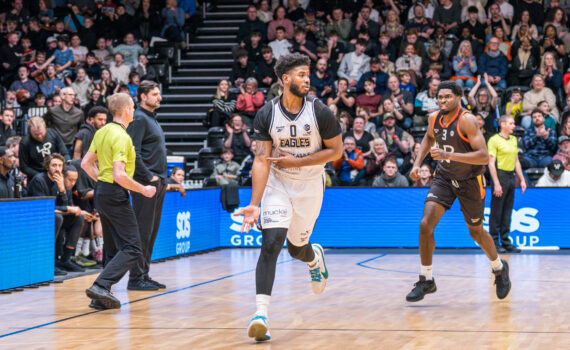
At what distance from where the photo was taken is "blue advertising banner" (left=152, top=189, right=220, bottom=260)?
1217 centimetres

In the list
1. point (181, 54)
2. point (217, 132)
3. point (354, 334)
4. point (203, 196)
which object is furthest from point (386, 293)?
point (181, 54)

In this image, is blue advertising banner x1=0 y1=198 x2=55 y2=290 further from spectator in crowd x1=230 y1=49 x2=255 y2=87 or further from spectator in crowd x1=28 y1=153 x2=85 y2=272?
spectator in crowd x1=230 y1=49 x2=255 y2=87

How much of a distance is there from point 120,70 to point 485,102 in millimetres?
8211

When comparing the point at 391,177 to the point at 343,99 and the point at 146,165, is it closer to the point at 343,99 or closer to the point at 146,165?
the point at 343,99

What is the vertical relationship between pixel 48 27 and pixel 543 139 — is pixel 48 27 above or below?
above

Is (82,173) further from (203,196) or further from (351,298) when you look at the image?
(351,298)

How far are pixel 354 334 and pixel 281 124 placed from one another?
1623mm

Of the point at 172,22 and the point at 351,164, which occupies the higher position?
the point at 172,22

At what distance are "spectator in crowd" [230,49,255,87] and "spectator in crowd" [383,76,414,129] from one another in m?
3.35

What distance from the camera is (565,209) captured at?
13.4m

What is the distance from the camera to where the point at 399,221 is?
13867 millimetres

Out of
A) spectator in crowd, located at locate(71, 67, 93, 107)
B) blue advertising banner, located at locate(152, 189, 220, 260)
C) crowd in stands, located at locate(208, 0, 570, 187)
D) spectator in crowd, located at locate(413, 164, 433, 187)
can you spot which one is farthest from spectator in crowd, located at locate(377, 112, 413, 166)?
spectator in crowd, located at locate(71, 67, 93, 107)

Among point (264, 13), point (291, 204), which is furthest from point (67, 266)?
point (264, 13)

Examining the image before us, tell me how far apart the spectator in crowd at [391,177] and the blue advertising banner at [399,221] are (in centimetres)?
31
